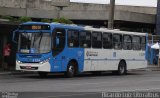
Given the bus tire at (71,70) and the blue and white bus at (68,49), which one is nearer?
the blue and white bus at (68,49)

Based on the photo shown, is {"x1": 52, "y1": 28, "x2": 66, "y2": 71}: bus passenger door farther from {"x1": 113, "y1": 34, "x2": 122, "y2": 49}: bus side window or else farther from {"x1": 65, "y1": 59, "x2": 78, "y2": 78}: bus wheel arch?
{"x1": 113, "y1": 34, "x2": 122, "y2": 49}: bus side window

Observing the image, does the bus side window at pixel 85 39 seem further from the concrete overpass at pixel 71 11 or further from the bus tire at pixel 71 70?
the concrete overpass at pixel 71 11

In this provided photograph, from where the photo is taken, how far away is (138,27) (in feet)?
200

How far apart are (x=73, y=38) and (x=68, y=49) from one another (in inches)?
30.3

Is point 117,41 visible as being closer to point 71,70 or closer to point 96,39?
point 96,39

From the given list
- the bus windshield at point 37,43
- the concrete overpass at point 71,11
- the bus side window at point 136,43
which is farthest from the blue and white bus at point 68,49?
the concrete overpass at point 71,11

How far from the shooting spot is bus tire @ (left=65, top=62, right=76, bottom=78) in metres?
29.5

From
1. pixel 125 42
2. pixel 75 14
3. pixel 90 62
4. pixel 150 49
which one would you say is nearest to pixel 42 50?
pixel 90 62

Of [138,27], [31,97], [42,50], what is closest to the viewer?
[31,97]

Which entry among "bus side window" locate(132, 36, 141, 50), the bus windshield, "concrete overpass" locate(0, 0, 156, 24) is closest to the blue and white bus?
the bus windshield

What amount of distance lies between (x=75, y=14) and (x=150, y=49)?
9.49 meters

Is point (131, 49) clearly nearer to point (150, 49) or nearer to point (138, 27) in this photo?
point (150, 49)

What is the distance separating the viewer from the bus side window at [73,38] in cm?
2955

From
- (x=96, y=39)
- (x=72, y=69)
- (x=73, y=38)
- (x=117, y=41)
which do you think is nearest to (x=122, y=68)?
(x=117, y=41)
